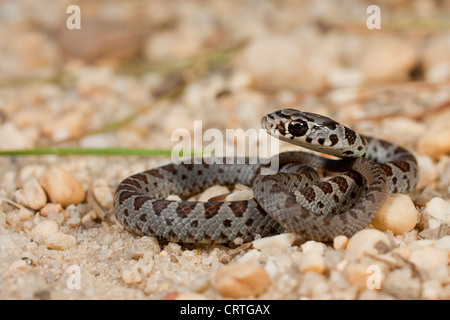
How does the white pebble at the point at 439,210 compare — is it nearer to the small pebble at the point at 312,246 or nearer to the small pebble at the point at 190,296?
the small pebble at the point at 312,246

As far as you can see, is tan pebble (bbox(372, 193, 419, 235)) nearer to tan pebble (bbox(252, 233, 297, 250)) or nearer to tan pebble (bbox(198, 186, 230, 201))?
tan pebble (bbox(252, 233, 297, 250))

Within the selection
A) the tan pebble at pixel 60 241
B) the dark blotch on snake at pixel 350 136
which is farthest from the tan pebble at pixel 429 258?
the tan pebble at pixel 60 241

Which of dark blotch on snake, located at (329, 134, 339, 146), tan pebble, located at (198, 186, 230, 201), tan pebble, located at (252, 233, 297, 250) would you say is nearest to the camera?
tan pebble, located at (252, 233, 297, 250)

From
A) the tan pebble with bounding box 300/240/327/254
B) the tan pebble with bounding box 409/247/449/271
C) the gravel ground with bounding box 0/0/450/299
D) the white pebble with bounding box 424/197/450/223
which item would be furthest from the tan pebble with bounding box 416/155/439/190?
the tan pebble with bounding box 300/240/327/254

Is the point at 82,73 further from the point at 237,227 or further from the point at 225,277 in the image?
the point at 225,277

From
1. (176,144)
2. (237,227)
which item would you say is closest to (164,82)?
(176,144)

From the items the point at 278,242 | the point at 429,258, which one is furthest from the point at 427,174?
the point at 278,242

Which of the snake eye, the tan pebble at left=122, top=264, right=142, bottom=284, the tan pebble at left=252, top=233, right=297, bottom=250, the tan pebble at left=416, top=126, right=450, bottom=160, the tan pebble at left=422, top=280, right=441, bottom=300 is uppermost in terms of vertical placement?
the snake eye

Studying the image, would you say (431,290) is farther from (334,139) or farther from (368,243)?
(334,139)
